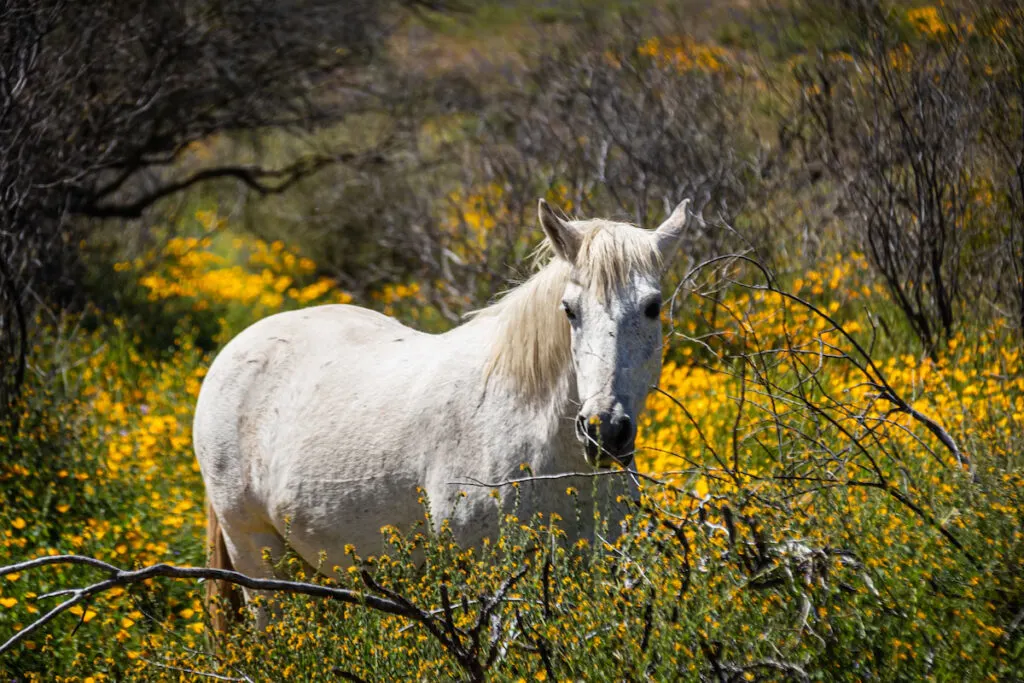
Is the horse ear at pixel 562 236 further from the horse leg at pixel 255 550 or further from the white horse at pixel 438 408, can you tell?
the horse leg at pixel 255 550

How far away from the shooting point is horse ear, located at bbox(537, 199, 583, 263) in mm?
3135

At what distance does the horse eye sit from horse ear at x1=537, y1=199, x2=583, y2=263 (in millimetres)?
315

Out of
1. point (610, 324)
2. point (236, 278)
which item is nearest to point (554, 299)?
point (610, 324)

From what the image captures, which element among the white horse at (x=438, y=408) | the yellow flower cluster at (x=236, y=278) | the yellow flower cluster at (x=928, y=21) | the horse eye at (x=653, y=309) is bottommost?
the yellow flower cluster at (x=236, y=278)

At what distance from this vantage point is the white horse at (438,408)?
303 centimetres

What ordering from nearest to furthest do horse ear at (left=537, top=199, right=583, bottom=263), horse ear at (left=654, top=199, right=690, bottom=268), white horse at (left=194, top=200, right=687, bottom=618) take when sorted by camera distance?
white horse at (left=194, top=200, right=687, bottom=618) → horse ear at (left=537, top=199, right=583, bottom=263) → horse ear at (left=654, top=199, right=690, bottom=268)

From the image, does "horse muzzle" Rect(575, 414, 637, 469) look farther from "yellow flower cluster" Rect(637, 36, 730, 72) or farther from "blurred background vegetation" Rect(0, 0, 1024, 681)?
"yellow flower cluster" Rect(637, 36, 730, 72)

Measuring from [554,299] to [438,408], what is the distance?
635 millimetres

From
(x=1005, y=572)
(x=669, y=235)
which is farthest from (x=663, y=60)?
(x=1005, y=572)

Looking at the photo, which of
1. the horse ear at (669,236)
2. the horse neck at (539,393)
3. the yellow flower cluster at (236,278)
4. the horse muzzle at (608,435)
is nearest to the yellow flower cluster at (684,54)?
the yellow flower cluster at (236,278)

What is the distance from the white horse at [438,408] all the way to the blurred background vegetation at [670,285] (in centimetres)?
24

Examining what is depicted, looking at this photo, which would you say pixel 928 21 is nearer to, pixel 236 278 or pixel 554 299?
pixel 554 299

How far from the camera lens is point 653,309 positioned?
306cm

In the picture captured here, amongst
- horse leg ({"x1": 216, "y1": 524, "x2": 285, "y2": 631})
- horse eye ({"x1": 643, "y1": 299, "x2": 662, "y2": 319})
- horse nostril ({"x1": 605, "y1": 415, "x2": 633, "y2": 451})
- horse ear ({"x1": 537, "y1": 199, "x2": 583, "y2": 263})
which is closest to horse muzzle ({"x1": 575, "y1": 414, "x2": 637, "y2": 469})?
horse nostril ({"x1": 605, "y1": 415, "x2": 633, "y2": 451})
